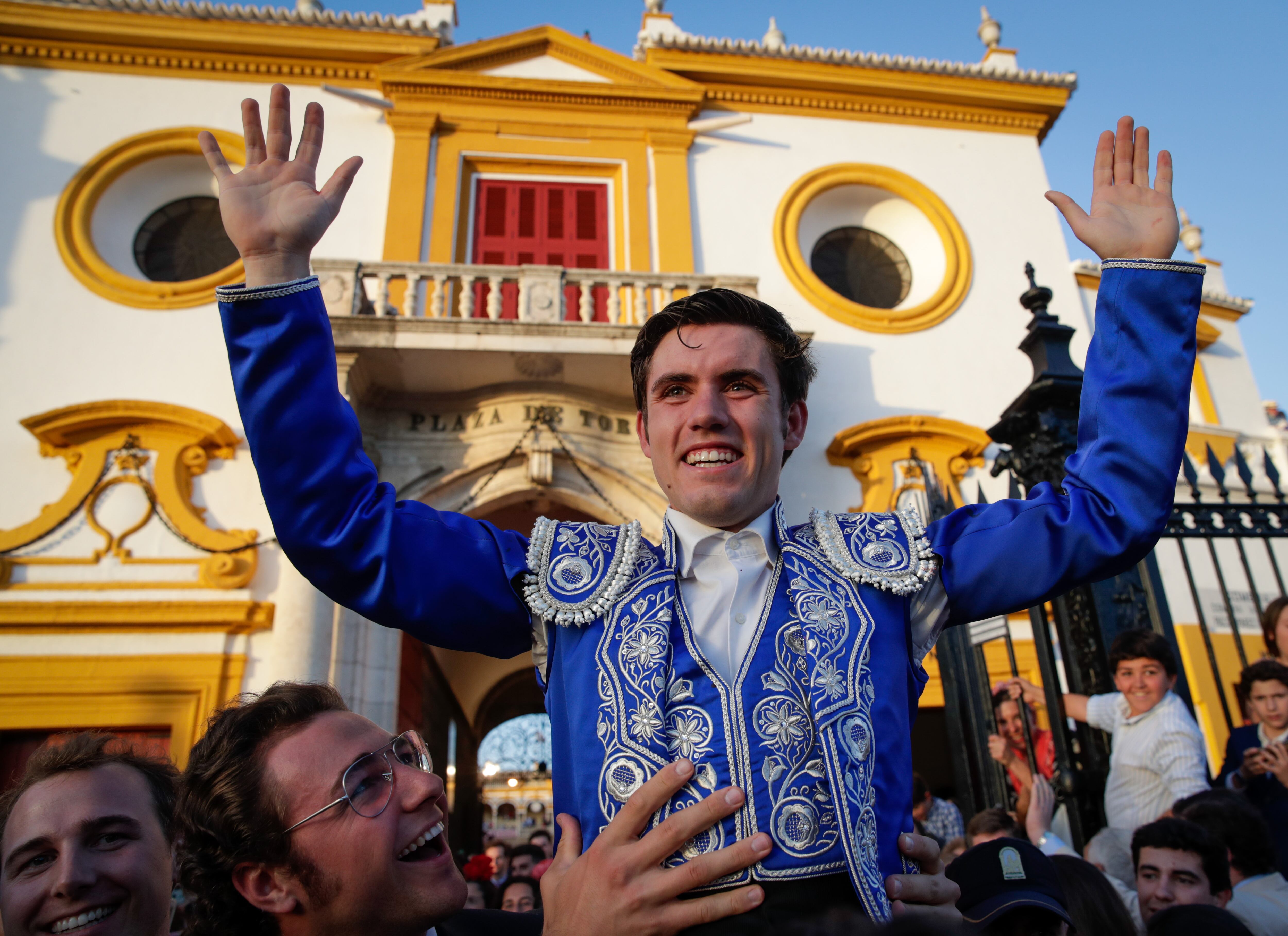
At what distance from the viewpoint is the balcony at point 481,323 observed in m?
7.30

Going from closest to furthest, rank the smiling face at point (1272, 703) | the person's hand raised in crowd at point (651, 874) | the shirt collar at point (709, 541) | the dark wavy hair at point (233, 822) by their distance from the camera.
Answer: the person's hand raised in crowd at point (651, 874), the shirt collar at point (709, 541), the dark wavy hair at point (233, 822), the smiling face at point (1272, 703)

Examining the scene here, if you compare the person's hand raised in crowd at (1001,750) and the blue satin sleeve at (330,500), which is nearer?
the blue satin sleeve at (330,500)

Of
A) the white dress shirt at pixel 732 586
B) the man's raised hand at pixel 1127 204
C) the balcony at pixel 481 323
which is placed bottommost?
the white dress shirt at pixel 732 586

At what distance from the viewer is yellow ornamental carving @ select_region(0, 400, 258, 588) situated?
727 centimetres

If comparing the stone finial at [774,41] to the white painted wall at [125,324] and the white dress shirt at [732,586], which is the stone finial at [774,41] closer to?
the white painted wall at [125,324]

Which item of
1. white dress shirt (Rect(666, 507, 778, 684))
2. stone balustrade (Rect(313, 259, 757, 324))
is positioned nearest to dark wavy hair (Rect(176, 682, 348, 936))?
white dress shirt (Rect(666, 507, 778, 684))

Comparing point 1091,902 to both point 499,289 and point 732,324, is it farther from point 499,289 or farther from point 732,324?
point 499,289

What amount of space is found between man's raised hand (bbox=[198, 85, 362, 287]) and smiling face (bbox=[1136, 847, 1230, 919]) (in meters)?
2.83

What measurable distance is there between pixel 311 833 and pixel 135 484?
7.14 meters

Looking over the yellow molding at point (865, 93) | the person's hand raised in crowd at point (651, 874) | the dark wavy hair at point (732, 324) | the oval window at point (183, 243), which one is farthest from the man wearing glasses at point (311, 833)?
the yellow molding at point (865, 93)

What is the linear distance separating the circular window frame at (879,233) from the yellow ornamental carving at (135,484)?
5819 millimetres

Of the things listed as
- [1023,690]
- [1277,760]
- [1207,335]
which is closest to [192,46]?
[1023,690]

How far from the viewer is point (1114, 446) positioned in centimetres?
137

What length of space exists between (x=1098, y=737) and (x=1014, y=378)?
6118 mm
